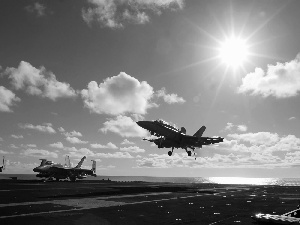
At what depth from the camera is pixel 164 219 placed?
1605cm

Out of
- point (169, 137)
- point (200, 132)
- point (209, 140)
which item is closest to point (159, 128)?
point (169, 137)

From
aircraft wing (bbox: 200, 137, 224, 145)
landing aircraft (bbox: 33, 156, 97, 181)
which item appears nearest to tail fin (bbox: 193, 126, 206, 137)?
aircraft wing (bbox: 200, 137, 224, 145)

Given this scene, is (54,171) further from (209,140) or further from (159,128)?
(209,140)

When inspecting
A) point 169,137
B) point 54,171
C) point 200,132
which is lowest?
point 54,171

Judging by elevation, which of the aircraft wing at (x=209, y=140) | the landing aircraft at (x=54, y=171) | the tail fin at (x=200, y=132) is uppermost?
the tail fin at (x=200, y=132)

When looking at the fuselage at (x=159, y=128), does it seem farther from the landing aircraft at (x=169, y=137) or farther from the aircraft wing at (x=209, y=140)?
the aircraft wing at (x=209, y=140)

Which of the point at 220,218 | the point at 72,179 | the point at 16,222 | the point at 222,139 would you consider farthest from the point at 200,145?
the point at 16,222

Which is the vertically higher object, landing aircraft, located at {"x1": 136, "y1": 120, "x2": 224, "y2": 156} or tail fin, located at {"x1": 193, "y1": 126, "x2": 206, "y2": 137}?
tail fin, located at {"x1": 193, "y1": 126, "x2": 206, "y2": 137}

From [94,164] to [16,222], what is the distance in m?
117

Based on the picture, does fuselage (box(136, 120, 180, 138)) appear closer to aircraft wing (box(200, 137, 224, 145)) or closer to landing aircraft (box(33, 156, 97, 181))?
aircraft wing (box(200, 137, 224, 145))

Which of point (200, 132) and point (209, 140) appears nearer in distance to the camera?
point (209, 140)

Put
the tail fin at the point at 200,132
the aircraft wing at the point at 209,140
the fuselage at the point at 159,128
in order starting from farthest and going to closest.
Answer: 1. the tail fin at the point at 200,132
2. the aircraft wing at the point at 209,140
3. the fuselage at the point at 159,128

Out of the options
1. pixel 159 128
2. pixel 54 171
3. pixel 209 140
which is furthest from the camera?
pixel 54 171

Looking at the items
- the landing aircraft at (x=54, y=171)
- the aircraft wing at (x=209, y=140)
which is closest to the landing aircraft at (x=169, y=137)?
the aircraft wing at (x=209, y=140)
